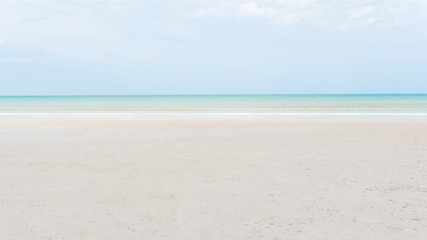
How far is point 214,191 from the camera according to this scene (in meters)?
6.15

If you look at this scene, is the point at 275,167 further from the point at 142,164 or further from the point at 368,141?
the point at 368,141

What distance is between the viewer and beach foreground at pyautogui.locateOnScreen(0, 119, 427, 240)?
15.0 ft

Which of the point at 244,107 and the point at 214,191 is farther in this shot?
the point at 244,107

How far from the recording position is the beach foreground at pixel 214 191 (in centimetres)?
459

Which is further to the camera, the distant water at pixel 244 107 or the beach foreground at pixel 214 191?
the distant water at pixel 244 107

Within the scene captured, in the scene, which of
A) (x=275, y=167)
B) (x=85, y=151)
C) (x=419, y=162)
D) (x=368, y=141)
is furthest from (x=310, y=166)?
(x=85, y=151)

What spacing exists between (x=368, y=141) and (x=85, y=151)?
7.82m

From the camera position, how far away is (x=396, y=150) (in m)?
10.0

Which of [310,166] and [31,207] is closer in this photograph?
[31,207]

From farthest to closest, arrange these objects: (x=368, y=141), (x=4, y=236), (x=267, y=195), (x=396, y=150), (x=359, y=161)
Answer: (x=368, y=141) < (x=396, y=150) < (x=359, y=161) < (x=267, y=195) < (x=4, y=236)

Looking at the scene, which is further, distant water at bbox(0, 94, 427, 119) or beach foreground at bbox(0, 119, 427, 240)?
distant water at bbox(0, 94, 427, 119)

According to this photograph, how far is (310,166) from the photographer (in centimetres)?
803

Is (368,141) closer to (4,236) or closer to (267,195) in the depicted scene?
(267,195)

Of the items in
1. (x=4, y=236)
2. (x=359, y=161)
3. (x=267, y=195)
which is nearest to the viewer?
(x=4, y=236)
